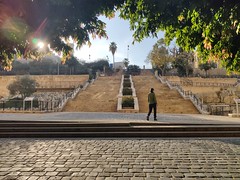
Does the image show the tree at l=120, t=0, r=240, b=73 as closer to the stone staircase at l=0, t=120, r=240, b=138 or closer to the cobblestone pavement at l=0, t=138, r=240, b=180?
the cobblestone pavement at l=0, t=138, r=240, b=180

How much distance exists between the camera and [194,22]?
5.06 meters

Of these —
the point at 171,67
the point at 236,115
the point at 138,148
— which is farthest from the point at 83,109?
the point at 171,67

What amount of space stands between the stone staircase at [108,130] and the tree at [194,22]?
3.01 m

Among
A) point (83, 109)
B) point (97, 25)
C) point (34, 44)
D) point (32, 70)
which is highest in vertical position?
point (32, 70)

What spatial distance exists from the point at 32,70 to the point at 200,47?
206 feet

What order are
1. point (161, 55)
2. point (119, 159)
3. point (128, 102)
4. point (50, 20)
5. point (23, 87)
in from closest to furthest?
1. point (50, 20)
2. point (119, 159)
3. point (128, 102)
4. point (23, 87)
5. point (161, 55)

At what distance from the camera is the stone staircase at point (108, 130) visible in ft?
29.7

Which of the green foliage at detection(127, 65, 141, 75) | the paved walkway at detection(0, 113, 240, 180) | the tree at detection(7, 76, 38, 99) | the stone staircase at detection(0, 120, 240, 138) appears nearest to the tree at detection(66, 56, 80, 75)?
the green foliage at detection(127, 65, 141, 75)

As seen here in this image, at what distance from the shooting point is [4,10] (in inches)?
144

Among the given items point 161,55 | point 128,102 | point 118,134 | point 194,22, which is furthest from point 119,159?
point 161,55

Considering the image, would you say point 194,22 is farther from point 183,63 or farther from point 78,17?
point 183,63

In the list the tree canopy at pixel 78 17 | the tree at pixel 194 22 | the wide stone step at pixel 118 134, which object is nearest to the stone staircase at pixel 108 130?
the wide stone step at pixel 118 134

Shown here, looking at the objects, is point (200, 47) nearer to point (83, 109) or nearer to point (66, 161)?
point (66, 161)

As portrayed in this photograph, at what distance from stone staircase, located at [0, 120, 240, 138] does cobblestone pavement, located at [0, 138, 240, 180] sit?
0.95 meters
